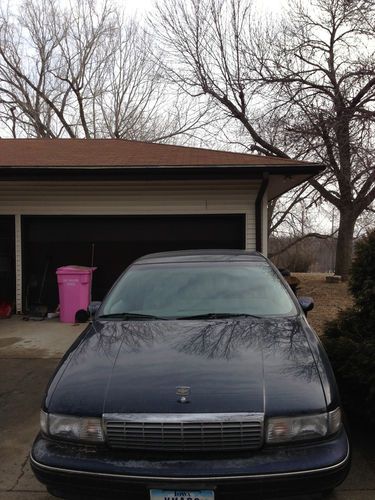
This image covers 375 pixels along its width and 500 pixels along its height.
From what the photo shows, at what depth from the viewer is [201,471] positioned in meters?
2.32

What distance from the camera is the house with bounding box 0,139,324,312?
9.46 m

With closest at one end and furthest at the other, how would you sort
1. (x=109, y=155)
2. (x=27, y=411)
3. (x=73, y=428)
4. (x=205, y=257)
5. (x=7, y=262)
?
(x=73, y=428) < (x=205, y=257) < (x=27, y=411) < (x=7, y=262) < (x=109, y=155)

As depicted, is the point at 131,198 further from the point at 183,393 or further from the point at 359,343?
the point at 183,393

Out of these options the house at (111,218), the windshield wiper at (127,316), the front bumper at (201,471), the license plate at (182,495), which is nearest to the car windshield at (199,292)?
the windshield wiper at (127,316)

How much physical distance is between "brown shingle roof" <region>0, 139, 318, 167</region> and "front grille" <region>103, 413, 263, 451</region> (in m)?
6.63

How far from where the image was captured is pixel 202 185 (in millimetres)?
9500

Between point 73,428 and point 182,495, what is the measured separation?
0.66 metres

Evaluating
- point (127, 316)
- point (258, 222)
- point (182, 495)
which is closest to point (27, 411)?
point (127, 316)

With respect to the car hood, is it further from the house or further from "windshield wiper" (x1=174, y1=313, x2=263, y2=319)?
the house

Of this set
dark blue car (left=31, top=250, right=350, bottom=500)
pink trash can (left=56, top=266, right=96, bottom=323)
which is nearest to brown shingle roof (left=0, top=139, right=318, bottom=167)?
pink trash can (left=56, top=266, right=96, bottom=323)

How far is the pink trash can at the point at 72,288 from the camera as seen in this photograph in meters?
8.87

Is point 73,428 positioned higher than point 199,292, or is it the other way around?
point 199,292

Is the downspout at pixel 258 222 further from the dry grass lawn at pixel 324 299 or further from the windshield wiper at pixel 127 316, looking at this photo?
the windshield wiper at pixel 127 316

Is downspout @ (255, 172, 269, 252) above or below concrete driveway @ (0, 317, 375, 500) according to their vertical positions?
above
